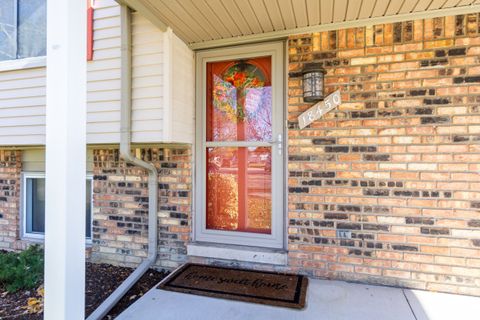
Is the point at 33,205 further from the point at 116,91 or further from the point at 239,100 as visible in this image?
the point at 239,100

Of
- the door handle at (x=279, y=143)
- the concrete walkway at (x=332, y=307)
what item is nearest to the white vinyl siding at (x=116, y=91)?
the door handle at (x=279, y=143)

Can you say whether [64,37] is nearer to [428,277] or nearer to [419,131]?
[419,131]

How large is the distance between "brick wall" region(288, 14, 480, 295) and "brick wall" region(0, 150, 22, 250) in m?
3.27

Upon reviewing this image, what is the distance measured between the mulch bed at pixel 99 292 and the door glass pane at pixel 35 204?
104cm

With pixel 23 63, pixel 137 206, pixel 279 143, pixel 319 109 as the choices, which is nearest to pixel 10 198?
pixel 23 63

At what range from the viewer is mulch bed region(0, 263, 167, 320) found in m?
2.35

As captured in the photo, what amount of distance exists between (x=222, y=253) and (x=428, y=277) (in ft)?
5.49

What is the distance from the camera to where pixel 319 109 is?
2.53m

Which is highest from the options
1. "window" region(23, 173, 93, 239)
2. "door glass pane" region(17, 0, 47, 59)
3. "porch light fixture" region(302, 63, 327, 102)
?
"door glass pane" region(17, 0, 47, 59)

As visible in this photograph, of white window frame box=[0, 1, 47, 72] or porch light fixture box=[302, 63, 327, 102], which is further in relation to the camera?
white window frame box=[0, 1, 47, 72]

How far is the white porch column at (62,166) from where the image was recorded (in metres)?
1.43

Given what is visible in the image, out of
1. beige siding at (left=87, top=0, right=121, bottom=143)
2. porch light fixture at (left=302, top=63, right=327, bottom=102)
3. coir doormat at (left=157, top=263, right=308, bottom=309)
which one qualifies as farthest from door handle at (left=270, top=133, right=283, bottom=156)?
beige siding at (left=87, top=0, right=121, bottom=143)

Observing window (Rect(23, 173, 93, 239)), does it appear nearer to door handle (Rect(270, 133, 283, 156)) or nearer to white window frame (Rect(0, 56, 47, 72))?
white window frame (Rect(0, 56, 47, 72))

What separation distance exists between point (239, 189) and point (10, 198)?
2862 mm
